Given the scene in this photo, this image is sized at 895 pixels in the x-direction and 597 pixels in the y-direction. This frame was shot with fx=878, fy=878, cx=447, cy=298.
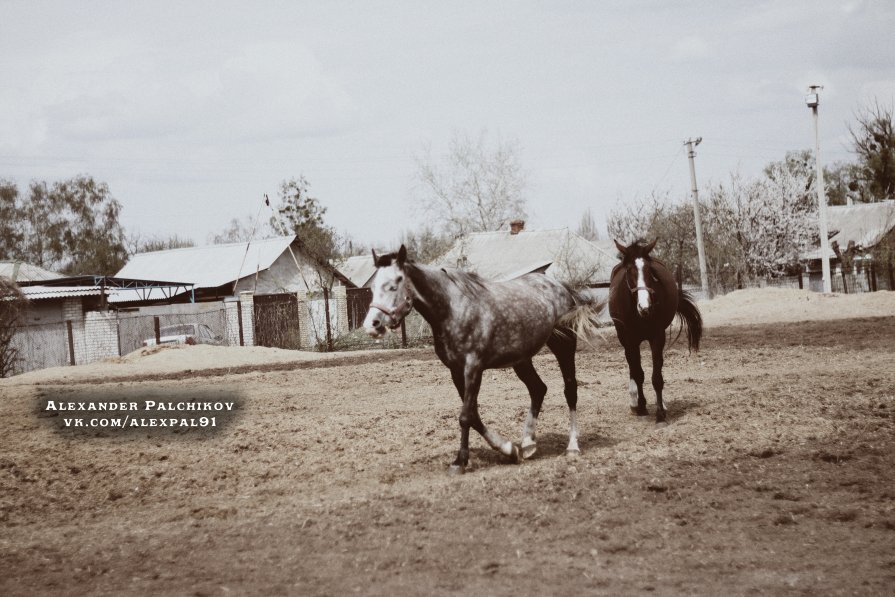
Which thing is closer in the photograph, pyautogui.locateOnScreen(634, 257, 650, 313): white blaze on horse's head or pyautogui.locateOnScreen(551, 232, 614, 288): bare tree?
pyautogui.locateOnScreen(634, 257, 650, 313): white blaze on horse's head

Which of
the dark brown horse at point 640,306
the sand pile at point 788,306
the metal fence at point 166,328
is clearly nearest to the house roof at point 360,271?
the metal fence at point 166,328

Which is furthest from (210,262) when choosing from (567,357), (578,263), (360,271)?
(567,357)

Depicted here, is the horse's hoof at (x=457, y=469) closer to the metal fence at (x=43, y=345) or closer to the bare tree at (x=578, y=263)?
the bare tree at (x=578, y=263)

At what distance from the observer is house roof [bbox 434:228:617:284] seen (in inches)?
1699

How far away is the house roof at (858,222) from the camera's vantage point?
58.0m

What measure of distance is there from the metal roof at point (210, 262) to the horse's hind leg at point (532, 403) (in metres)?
32.7

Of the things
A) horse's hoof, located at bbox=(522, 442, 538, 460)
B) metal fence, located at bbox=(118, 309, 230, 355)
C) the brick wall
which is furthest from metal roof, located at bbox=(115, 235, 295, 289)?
horse's hoof, located at bbox=(522, 442, 538, 460)

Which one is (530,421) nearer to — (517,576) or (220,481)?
(220,481)

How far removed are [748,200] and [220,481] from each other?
5394cm

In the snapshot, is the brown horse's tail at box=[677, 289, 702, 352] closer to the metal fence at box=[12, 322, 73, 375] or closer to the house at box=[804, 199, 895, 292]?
the metal fence at box=[12, 322, 73, 375]

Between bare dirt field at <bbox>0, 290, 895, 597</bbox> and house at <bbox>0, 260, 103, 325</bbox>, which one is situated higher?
house at <bbox>0, 260, 103, 325</bbox>

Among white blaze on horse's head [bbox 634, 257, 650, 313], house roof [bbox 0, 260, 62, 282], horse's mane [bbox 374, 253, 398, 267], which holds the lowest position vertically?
white blaze on horse's head [bbox 634, 257, 650, 313]

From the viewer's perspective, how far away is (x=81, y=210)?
232 feet

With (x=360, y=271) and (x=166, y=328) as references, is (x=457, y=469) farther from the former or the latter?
(x=360, y=271)
